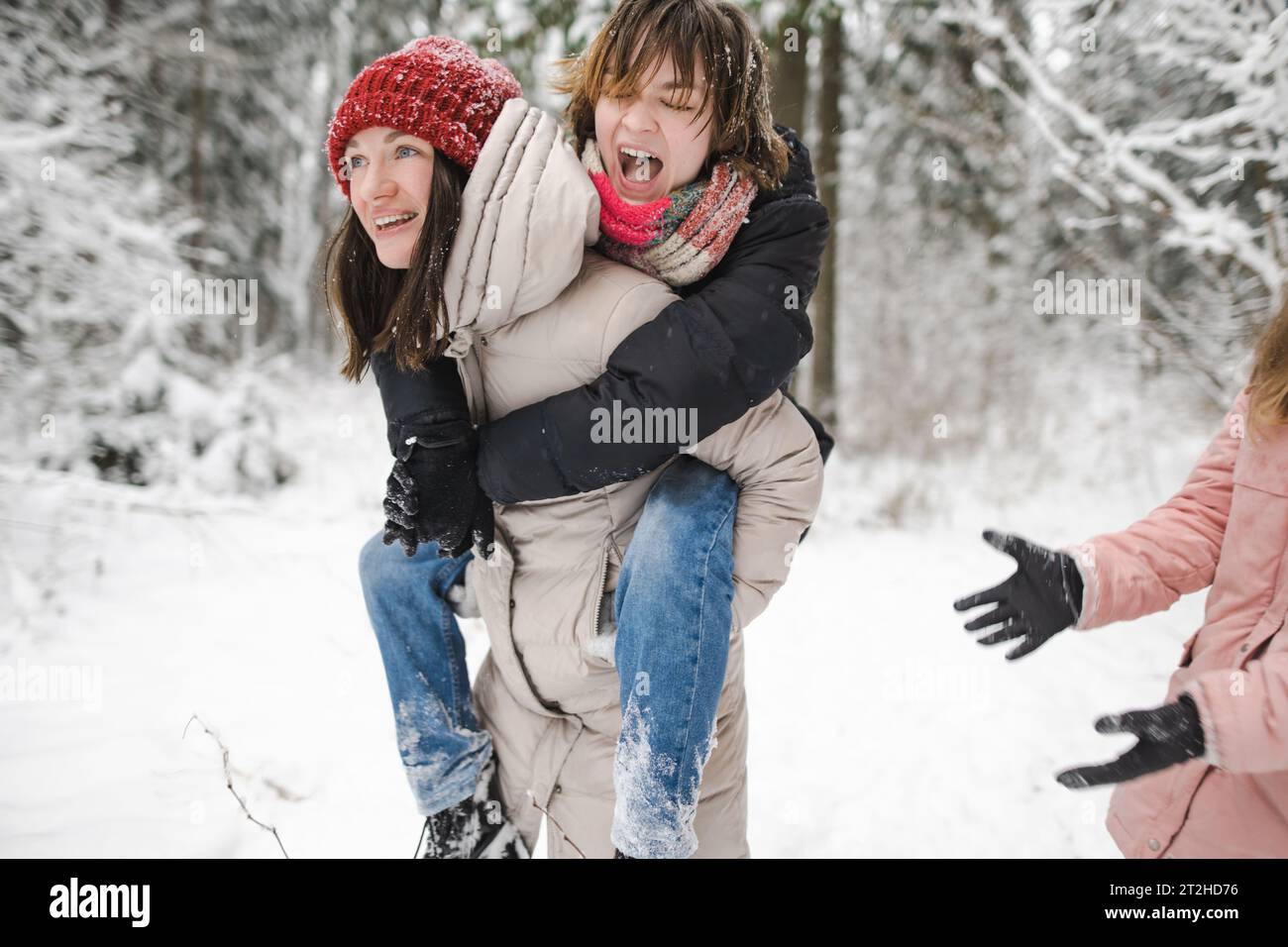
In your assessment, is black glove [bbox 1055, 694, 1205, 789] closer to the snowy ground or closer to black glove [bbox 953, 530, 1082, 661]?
black glove [bbox 953, 530, 1082, 661]

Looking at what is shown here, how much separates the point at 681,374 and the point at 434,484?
572 millimetres

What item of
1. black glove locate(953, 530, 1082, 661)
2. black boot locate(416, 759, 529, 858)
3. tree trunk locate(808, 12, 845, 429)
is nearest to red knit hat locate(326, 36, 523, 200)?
black glove locate(953, 530, 1082, 661)

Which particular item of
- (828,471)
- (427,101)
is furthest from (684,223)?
(828,471)

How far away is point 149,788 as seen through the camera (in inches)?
99.6

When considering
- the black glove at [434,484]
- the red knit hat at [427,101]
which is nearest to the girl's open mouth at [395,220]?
the red knit hat at [427,101]

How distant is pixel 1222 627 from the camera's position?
1425mm

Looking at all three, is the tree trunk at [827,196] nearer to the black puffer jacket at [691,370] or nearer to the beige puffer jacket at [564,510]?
the black puffer jacket at [691,370]

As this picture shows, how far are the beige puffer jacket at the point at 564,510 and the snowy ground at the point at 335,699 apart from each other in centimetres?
Result: 91

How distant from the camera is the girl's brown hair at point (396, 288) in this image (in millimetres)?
1453

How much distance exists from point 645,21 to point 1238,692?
5.75 feet

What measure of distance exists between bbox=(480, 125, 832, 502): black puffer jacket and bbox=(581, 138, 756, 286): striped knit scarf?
4 centimetres

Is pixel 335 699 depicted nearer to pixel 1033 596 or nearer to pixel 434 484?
pixel 434 484

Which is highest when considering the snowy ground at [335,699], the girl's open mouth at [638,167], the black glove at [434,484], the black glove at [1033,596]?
the girl's open mouth at [638,167]

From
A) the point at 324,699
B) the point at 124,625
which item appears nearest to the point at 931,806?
the point at 324,699
